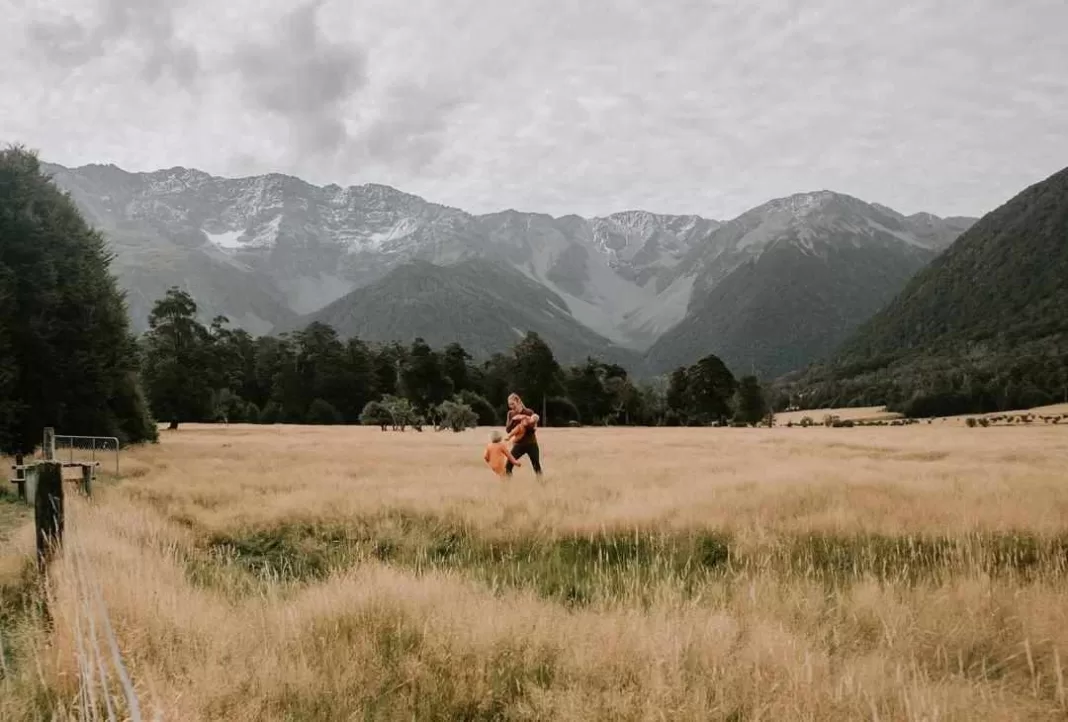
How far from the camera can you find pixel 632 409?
9694cm

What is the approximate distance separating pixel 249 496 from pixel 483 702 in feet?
38.6

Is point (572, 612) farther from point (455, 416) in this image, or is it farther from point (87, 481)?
point (455, 416)

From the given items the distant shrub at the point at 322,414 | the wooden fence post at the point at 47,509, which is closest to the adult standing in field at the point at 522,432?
the wooden fence post at the point at 47,509

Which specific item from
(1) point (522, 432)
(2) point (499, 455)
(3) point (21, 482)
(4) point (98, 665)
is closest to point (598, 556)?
(4) point (98, 665)

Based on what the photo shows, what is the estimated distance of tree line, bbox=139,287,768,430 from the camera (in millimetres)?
81225

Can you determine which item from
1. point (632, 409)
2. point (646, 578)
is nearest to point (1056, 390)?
point (632, 409)

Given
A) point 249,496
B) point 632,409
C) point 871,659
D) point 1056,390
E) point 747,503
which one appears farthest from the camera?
point 1056,390

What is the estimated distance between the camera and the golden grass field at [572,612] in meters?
3.89

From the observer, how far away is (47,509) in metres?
6.68

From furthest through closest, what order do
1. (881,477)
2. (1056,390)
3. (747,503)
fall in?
(1056,390) → (881,477) → (747,503)

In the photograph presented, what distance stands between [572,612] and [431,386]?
3024 inches

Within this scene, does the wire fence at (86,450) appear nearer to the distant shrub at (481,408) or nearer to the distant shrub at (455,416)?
the distant shrub at (455,416)

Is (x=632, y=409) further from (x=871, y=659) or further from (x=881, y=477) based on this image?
(x=871, y=659)

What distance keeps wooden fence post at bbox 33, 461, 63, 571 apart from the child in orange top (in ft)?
33.0
